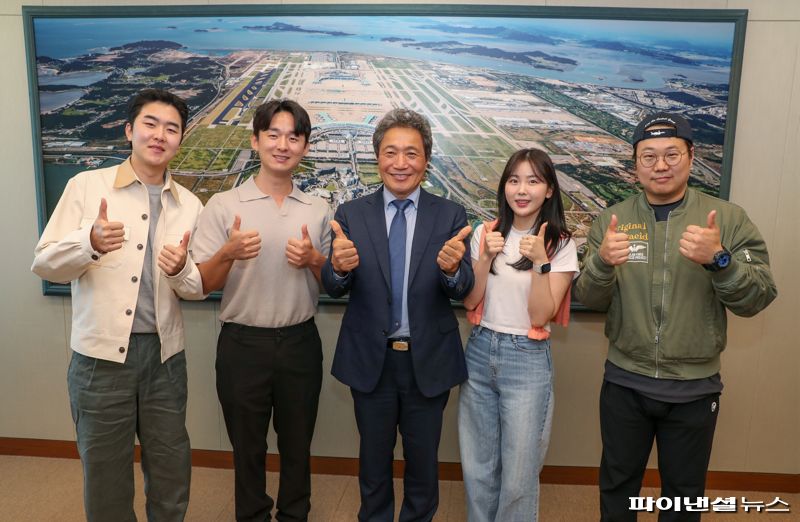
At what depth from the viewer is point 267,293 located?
6.56 ft

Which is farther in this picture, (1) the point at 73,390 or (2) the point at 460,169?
(2) the point at 460,169

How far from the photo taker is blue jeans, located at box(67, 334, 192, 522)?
1818 mm

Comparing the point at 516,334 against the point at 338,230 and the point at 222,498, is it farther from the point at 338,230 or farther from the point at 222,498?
the point at 222,498

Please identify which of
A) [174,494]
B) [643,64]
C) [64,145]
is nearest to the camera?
[174,494]

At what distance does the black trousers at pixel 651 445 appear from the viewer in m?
1.80

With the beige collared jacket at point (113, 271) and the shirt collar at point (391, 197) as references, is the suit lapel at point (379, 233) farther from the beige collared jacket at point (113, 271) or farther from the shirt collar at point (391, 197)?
the beige collared jacket at point (113, 271)

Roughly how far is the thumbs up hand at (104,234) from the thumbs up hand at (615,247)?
1.54 metres

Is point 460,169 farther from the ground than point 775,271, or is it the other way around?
point 460,169

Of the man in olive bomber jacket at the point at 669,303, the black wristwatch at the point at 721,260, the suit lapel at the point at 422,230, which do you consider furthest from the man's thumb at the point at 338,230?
the black wristwatch at the point at 721,260

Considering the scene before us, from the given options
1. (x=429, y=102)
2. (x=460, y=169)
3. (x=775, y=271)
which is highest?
(x=429, y=102)

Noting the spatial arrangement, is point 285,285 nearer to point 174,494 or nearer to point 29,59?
point 174,494

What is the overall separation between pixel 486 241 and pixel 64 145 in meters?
2.21

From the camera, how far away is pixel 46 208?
269cm

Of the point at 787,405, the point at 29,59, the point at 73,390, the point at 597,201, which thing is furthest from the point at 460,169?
the point at 29,59
